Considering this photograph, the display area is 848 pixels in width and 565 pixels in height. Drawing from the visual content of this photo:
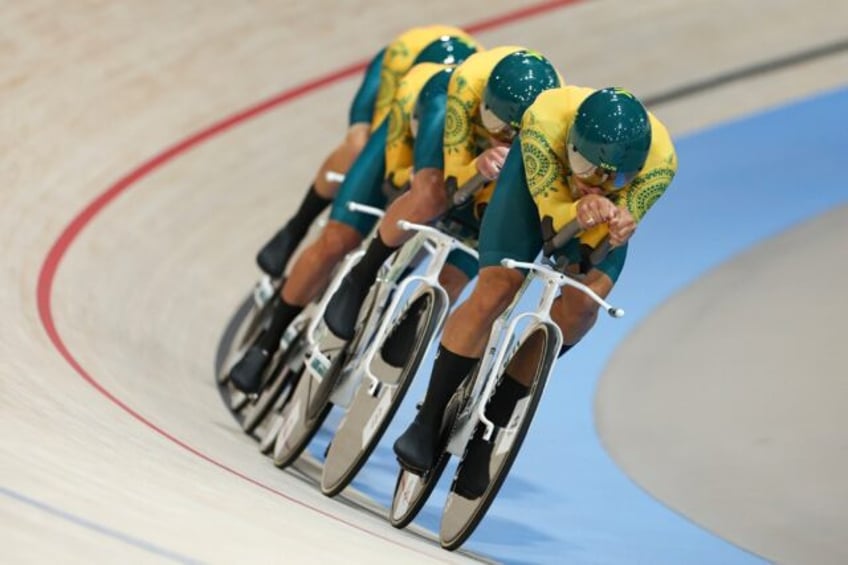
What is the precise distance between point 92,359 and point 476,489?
5.46 ft

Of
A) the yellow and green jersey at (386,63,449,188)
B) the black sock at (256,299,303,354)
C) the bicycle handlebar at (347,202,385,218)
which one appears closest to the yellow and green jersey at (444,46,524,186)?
the yellow and green jersey at (386,63,449,188)

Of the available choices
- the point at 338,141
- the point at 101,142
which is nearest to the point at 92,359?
the point at 101,142

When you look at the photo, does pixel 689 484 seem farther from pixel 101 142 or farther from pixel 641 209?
pixel 101 142

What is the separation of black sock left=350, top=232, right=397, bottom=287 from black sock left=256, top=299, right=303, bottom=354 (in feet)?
2.26

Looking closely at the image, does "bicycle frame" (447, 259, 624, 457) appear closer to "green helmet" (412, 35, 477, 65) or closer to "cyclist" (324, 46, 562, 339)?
"cyclist" (324, 46, 562, 339)

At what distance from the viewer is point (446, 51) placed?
5695 millimetres

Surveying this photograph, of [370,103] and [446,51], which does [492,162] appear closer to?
[446,51]

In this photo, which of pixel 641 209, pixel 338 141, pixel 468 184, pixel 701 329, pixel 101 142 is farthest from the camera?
pixel 338 141

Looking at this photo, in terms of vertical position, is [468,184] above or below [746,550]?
above

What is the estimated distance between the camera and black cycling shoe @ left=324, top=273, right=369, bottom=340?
511 centimetres

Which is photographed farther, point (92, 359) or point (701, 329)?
point (701, 329)

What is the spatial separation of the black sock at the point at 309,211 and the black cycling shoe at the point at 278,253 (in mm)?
28

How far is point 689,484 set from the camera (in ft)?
18.0

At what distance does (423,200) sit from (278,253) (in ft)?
5.33
